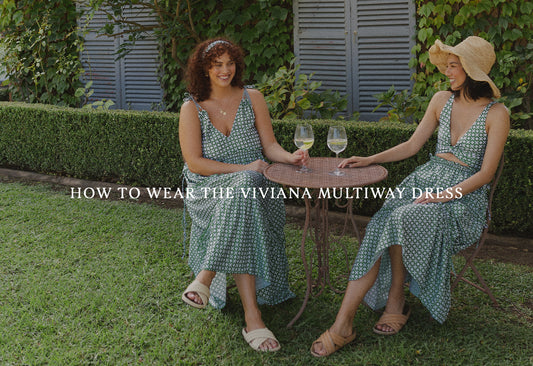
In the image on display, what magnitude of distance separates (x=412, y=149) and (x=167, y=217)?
2.45m

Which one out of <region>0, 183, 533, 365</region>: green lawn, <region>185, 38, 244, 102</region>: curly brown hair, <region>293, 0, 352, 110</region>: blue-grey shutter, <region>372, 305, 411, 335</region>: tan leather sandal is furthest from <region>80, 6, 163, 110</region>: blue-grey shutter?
<region>372, 305, 411, 335</region>: tan leather sandal

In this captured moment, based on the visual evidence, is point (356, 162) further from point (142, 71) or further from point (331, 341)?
point (142, 71)

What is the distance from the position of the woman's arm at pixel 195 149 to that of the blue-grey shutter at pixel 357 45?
2.98 m

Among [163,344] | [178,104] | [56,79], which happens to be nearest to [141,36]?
[178,104]

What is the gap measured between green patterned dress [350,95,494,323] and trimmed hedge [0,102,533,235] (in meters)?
1.08

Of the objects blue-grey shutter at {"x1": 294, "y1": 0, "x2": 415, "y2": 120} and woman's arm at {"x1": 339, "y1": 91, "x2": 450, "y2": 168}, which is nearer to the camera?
woman's arm at {"x1": 339, "y1": 91, "x2": 450, "y2": 168}

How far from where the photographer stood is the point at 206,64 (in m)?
3.29

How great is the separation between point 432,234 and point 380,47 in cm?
339

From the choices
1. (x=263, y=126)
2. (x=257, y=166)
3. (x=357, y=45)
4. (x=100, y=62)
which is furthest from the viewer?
(x=100, y=62)

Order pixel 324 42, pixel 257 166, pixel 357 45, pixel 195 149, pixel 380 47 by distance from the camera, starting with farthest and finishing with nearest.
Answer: pixel 324 42 → pixel 357 45 → pixel 380 47 → pixel 195 149 → pixel 257 166

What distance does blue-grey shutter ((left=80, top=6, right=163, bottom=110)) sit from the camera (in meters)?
7.21

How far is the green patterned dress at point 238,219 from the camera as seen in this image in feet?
9.64

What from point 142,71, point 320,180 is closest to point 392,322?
point 320,180

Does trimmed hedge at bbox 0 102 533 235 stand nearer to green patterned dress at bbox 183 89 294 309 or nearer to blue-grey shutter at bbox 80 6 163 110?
blue-grey shutter at bbox 80 6 163 110
